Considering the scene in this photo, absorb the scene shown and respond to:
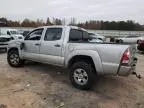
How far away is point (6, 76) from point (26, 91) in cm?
185

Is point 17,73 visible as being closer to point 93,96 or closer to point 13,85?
point 13,85

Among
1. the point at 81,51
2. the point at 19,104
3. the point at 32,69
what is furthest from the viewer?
the point at 32,69

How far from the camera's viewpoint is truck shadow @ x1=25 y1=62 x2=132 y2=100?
6303 mm

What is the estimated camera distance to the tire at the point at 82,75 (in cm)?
636

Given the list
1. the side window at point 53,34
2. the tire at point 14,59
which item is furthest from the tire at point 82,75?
the tire at point 14,59

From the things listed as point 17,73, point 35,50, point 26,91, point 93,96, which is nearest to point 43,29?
point 35,50

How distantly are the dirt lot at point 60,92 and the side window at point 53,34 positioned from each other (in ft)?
4.50

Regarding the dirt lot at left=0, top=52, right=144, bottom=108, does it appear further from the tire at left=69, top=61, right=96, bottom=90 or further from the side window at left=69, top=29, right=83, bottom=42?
the side window at left=69, top=29, right=83, bottom=42

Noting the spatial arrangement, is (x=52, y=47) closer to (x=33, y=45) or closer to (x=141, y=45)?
(x=33, y=45)

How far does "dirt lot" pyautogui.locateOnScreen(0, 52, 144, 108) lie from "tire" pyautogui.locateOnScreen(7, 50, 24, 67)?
0.81 m

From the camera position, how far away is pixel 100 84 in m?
7.15

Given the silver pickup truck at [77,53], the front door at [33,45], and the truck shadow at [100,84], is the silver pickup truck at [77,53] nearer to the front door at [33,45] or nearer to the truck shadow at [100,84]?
the front door at [33,45]

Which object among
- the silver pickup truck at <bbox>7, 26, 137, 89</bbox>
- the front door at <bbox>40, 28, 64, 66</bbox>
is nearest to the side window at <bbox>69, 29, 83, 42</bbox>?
the silver pickup truck at <bbox>7, 26, 137, 89</bbox>

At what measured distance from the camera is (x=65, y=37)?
7211mm
